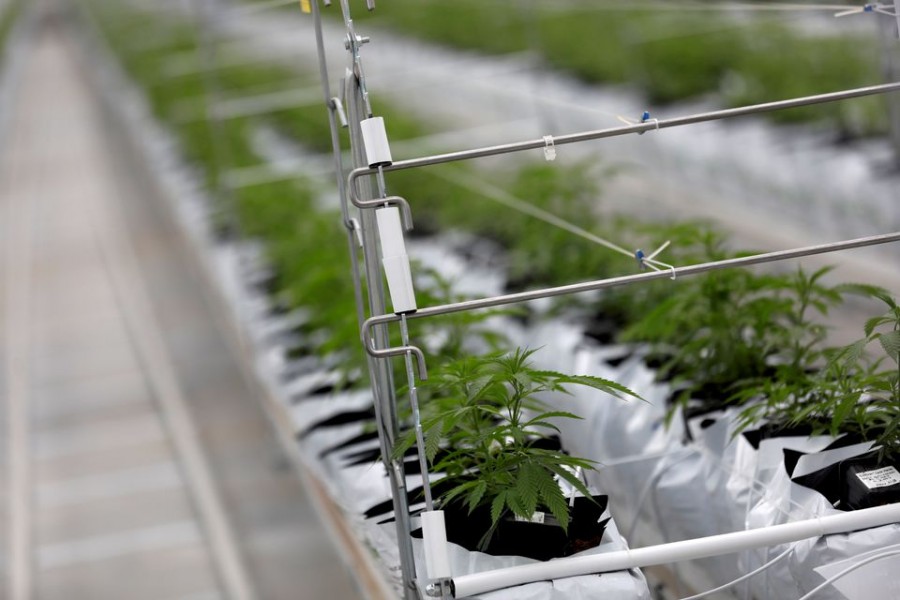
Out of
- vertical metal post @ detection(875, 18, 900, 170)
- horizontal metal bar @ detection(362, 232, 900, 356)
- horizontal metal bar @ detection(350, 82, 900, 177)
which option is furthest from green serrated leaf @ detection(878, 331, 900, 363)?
vertical metal post @ detection(875, 18, 900, 170)

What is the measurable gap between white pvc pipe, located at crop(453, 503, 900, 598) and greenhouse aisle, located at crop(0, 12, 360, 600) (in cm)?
150

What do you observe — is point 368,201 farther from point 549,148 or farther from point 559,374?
point 559,374

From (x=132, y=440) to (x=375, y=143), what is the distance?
4.71 m

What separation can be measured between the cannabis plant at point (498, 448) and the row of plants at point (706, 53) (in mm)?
3714

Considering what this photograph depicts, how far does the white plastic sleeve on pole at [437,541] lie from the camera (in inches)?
81.9

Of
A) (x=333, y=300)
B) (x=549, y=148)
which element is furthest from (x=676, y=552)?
(x=333, y=300)

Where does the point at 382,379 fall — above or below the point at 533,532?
above

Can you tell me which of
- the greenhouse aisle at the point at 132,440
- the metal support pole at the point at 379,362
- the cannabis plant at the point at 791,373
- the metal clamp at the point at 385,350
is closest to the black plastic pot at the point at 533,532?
the metal support pole at the point at 379,362

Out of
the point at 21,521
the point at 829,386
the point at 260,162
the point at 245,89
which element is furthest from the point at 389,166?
the point at 245,89

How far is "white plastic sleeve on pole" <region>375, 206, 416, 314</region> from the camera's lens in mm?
2092

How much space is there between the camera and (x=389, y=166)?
7.00 feet

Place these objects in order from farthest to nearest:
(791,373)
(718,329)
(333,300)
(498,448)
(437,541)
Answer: (333,300), (718,329), (791,373), (498,448), (437,541)

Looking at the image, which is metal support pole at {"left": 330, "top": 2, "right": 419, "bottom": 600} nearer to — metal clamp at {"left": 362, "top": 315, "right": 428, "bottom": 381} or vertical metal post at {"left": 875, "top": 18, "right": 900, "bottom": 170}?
metal clamp at {"left": 362, "top": 315, "right": 428, "bottom": 381}

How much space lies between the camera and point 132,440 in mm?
6434
